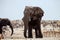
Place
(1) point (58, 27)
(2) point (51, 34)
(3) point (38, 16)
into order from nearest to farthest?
1. (3) point (38, 16)
2. (2) point (51, 34)
3. (1) point (58, 27)

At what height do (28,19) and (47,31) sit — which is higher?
(28,19)

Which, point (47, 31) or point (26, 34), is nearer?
point (26, 34)

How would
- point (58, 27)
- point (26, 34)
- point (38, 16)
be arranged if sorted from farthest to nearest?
point (58, 27) < point (26, 34) < point (38, 16)

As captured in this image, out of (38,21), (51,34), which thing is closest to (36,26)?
(38,21)

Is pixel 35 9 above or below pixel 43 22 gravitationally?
above

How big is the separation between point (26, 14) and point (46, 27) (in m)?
1.23

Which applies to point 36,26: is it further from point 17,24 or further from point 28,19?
point 17,24

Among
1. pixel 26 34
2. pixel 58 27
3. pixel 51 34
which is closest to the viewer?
pixel 26 34

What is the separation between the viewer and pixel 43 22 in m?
5.56

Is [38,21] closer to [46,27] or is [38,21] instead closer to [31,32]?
[31,32]

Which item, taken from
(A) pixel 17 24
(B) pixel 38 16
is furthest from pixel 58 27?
(B) pixel 38 16

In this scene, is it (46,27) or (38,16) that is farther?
(46,27)

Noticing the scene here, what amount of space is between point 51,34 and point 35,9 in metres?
0.95

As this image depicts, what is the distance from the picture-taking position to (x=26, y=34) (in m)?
4.43
